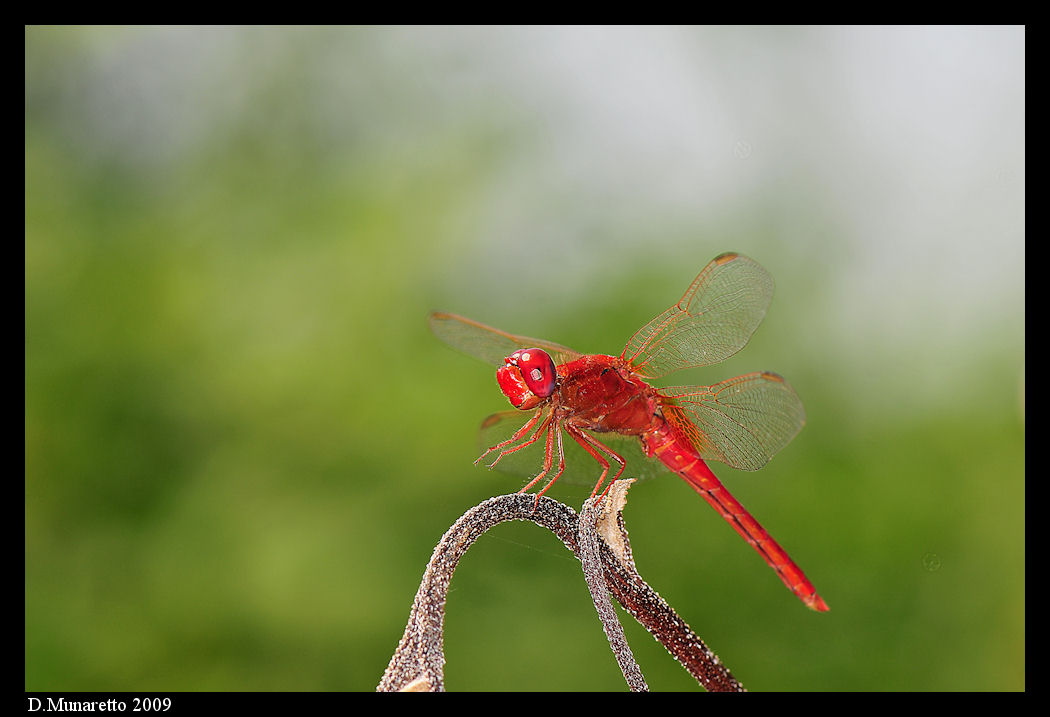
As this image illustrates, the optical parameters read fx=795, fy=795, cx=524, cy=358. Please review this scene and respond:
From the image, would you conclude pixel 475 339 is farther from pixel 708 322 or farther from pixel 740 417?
pixel 740 417

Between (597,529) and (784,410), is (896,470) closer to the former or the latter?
(784,410)

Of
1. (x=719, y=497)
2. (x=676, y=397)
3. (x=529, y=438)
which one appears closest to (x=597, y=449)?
(x=529, y=438)

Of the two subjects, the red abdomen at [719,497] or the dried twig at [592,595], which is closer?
the dried twig at [592,595]

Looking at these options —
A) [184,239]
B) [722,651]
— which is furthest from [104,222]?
[722,651]

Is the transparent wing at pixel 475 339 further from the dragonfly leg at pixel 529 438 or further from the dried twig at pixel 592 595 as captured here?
the dried twig at pixel 592 595

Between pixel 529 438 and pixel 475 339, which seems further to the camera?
pixel 475 339

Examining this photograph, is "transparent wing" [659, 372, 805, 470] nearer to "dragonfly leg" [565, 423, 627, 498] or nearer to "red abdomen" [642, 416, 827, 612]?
"red abdomen" [642, 416, 827, 612]

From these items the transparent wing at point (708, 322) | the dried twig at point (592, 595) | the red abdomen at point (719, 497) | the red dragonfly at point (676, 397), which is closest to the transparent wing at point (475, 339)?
the red dragonfly at point (676, 397)
